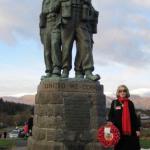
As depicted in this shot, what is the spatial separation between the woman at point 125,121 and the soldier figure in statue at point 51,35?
456 cm

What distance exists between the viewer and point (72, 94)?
14039mm

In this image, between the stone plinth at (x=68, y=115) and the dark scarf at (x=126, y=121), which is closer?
the dark scarf at (x=126, y=121)

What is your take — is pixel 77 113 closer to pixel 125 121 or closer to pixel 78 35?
pixel 78 35

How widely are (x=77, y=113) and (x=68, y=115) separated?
25cm

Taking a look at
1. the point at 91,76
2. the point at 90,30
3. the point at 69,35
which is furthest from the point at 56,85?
the point at 90,30

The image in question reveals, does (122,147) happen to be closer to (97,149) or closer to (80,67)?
(97,149)

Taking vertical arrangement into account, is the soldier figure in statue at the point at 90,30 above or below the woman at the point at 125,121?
above

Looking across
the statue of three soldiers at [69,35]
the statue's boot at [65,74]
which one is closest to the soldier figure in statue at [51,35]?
the statue of three soldiers at [69,35]

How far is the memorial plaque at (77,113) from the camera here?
45.5 feet

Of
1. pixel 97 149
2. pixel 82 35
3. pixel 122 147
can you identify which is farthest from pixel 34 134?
pixel 122 147

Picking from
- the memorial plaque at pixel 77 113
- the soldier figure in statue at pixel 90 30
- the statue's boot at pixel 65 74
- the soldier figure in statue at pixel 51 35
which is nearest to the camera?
the memorial plaque at pixel 77 113

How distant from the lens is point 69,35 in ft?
47.6

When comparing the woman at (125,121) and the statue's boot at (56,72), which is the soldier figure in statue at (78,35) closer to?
the statue's boot at (56,72)

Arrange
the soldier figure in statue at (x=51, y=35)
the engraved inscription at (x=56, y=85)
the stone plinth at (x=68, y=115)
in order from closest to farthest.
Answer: the stone plinth at (x=68, y=115) → the engraved inscription at (x=56, y=85) → the soldier figure in statue at (x=51, y=35)
